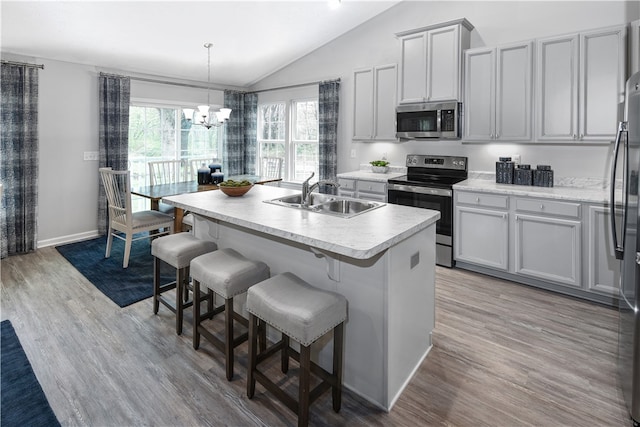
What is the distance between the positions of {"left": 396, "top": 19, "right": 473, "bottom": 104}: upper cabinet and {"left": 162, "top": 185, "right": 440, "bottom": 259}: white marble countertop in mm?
2256

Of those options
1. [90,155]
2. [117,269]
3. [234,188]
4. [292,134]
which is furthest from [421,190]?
[90,155]

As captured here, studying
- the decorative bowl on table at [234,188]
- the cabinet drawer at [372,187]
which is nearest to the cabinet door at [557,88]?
the cabinet drawer at [372,187]

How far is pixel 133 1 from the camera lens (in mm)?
3623

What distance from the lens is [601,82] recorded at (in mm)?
3145

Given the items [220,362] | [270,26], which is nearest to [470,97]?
[270,26]

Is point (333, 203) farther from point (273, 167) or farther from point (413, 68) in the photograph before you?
point (273, 167)

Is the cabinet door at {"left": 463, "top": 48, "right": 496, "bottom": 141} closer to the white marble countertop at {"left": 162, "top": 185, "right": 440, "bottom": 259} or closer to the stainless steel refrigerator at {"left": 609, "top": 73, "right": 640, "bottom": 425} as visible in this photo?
the stainless steel refrigerator at {"left": 609, "top": 73, "right": 640, "bottom": 425}

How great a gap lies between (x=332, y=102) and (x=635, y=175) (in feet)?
13.4

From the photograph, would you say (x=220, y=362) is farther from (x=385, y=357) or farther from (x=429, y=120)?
(x=429, y=120)

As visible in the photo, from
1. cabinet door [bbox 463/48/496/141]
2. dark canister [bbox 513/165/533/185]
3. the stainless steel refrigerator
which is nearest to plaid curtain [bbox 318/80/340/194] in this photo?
cabinet door [bbox 463/48/496/141]

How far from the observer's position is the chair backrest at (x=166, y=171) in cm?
504

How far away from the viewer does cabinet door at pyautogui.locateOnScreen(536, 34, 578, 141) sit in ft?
10.8

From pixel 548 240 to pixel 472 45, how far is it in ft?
7.76

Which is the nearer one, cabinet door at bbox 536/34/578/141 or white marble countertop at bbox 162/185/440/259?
white marble countertop at bbox 162/185/440/259
